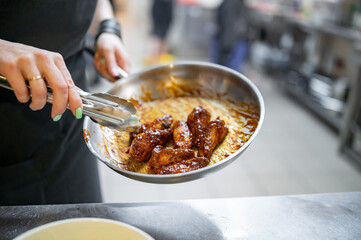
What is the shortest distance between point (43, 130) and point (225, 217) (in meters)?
0.69

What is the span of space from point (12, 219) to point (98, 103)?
34 centimetres

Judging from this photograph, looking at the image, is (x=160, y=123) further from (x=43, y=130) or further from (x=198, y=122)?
(x=43, y=130)

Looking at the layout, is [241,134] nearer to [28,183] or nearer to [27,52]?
[27,52]

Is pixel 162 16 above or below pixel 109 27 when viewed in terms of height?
below

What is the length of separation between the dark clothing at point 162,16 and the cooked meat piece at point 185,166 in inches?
129

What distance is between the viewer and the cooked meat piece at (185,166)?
0.76 m

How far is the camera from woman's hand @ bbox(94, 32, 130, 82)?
107 centimetres

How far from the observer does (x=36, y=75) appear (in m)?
0.63

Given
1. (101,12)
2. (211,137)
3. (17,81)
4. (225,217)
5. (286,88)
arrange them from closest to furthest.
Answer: (17,81), (225,217), (211,137), (101,12), (286,88)

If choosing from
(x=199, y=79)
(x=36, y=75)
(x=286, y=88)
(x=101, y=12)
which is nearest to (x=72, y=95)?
(x=36, y=75)

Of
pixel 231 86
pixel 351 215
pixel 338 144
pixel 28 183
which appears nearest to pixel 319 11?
pixel 338 144

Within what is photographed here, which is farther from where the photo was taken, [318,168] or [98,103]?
[318,168]

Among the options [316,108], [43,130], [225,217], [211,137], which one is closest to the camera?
[225,217]

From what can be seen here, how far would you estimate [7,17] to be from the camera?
0.88m
